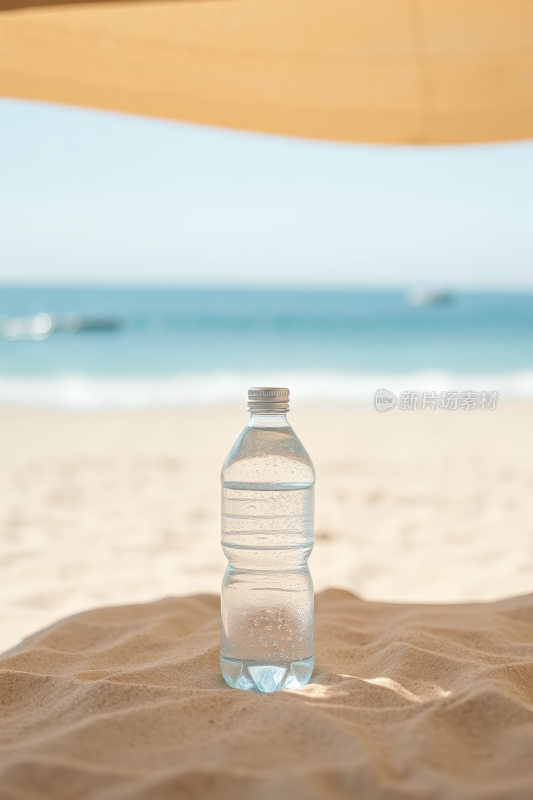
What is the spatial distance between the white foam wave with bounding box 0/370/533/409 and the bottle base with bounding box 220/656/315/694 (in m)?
9.50

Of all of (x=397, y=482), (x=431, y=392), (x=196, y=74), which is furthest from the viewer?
(x=431, y=392)

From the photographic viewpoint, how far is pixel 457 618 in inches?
93.0

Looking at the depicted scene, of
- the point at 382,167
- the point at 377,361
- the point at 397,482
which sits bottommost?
the point at 397,482

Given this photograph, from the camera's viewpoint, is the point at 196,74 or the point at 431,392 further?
the point at 431,392

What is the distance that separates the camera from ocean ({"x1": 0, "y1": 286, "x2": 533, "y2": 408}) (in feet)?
47.5

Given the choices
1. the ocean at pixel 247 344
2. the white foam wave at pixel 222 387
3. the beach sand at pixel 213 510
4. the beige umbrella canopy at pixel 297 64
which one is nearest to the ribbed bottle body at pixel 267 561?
the beach sand at pixel 213 510

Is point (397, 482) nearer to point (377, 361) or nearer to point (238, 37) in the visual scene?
point (238, 37)

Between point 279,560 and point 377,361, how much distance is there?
17.5 metres

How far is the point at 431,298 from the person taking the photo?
32562 millimetres

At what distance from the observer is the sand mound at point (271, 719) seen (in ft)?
3.84

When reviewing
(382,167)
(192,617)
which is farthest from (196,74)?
(382,167)

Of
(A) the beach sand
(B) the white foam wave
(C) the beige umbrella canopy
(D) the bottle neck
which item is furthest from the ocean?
(D) the bottle neck

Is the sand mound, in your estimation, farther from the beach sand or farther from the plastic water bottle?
the beach sand

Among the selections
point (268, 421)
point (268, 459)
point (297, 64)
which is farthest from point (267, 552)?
point (297, 64)
